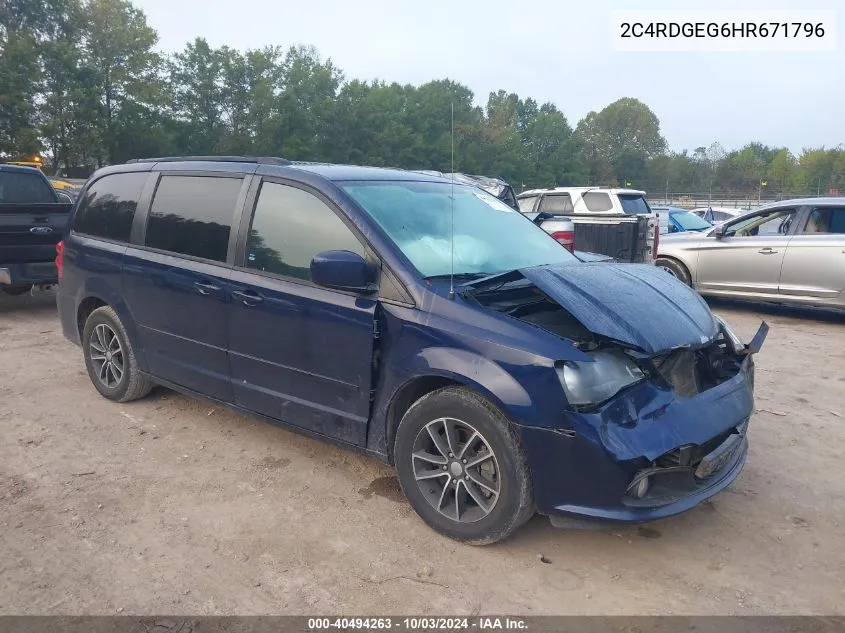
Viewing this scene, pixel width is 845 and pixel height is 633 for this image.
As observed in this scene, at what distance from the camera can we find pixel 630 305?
3.35 metres

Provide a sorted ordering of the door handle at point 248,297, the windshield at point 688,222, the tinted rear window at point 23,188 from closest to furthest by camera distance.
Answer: the door handle at point 248,297
the tinted rear window at point 23,188
the windshield at point 688,222

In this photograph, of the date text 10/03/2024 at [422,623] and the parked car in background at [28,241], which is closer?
the date text 10/03/2024 at [422,623]

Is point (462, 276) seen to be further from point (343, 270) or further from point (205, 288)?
point (205, 288)

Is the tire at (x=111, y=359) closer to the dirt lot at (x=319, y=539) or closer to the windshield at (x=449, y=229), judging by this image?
the dirt lot at (x=319, y=539)

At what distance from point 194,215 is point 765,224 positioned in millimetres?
8170

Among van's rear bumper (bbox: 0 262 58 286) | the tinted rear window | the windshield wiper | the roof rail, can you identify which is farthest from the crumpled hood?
the tinted rear window

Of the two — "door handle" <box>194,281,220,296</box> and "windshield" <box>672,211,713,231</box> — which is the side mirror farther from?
"windshield" <box>672,211,713,231</box>

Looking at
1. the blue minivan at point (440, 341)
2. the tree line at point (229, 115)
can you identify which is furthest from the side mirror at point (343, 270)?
the tree line at point (229, 115)

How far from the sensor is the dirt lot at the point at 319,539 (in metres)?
2.86

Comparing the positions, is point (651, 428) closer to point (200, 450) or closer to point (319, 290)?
point (319, 290)

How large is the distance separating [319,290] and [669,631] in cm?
228

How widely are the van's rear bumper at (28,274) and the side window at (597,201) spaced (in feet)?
30.1

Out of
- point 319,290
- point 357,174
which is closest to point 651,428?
point 319,290

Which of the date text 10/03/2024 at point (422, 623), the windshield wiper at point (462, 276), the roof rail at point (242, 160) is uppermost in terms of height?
the roof rail at point (242, 160)
